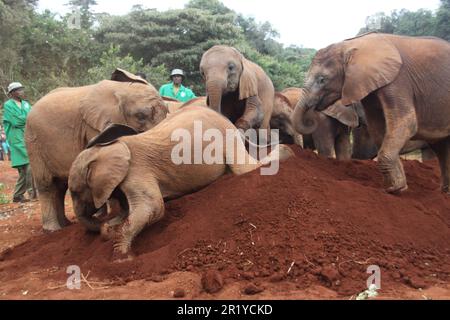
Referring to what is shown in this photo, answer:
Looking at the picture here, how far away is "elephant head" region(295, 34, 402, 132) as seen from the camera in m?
5.85

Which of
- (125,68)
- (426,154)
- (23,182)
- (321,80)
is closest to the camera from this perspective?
(321,80)

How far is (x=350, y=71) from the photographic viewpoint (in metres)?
5.99

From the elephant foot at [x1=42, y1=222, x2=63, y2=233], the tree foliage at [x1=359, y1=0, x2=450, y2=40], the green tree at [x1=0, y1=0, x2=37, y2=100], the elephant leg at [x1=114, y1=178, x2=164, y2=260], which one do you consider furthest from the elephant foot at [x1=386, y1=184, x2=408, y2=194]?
the green tree at [x1=0, y1=0, x2=37, y2=100]

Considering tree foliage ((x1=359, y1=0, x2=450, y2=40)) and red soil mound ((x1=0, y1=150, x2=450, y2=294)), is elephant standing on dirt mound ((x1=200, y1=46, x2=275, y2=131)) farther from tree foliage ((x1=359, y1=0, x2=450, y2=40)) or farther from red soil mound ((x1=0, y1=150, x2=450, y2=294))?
tree foliage ((x1=359, y1=0, x2=450, y2=40))

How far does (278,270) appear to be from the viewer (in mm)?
4273

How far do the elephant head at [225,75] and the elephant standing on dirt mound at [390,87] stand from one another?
1.74 metres

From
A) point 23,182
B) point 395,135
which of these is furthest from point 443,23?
point 395,135

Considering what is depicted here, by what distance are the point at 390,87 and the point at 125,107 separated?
10.2 ft

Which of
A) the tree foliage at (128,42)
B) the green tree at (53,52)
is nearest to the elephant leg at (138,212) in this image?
the tree foliage at (128,42)

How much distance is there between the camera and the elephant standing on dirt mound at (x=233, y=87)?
805 centimetres

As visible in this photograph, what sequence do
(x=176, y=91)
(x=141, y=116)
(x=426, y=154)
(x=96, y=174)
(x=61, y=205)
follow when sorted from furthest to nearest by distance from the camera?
1. (x=426, y=154)
2. (x=176, y=91)
3. (x=61, y=205)
4. (x=141, y=116)
5. (x=96, y=174)

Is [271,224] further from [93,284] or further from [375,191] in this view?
[93,284]

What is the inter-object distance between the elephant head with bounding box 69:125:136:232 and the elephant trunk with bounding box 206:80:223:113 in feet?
8.41

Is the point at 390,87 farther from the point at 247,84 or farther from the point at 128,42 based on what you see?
the point at 128,42
